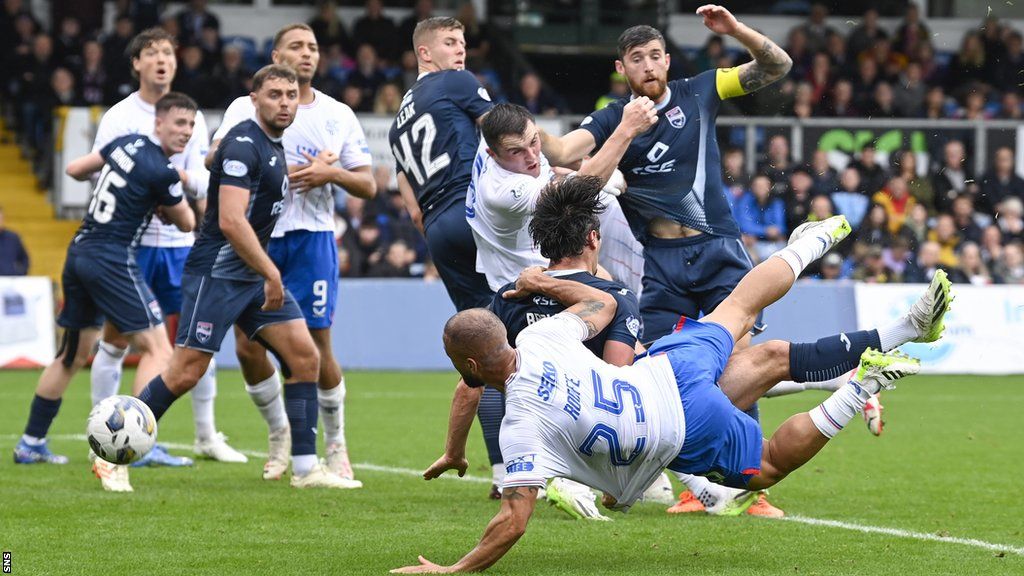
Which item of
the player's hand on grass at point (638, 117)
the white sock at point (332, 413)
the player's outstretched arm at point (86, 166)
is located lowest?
the white sock at point (332, 413)

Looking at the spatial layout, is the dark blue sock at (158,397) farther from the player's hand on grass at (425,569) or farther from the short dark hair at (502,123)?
the player's hand on grass at (425,569)

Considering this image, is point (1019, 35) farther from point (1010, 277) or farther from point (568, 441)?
point (568, 441)

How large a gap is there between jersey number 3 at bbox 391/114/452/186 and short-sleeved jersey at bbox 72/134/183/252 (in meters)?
1.67

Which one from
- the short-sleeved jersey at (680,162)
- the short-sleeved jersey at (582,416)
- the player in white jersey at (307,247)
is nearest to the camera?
the short-sleeved jersey at (582,416)

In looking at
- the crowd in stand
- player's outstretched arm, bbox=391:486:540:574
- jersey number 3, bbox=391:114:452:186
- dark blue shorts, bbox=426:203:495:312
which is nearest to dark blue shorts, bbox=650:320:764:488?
player's outstretched arm, bbox=391:486:540:574

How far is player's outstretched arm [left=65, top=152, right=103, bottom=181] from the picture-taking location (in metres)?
9.28

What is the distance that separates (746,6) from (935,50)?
10.8ft

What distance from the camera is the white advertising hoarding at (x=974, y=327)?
55.4ft

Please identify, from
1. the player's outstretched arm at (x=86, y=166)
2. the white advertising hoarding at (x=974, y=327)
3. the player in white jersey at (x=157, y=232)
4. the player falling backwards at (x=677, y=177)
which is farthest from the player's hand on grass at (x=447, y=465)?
the white advertising hoarding at (x=974, y=327)

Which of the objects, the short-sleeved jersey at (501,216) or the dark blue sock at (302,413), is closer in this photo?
the short-sleeved jersey at (501,216)

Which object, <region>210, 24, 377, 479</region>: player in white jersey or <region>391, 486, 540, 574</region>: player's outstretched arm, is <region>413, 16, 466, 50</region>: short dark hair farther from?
<region>391, 486, 540, 574</region>: player's outstretched arm

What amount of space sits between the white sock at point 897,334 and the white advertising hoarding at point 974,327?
409 inches

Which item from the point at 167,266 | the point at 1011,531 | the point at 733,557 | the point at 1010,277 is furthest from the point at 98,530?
the point at 1010,277

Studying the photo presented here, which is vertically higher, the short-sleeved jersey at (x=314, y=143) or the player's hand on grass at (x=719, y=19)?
the player's hand on grass at (x=719, y=19)
